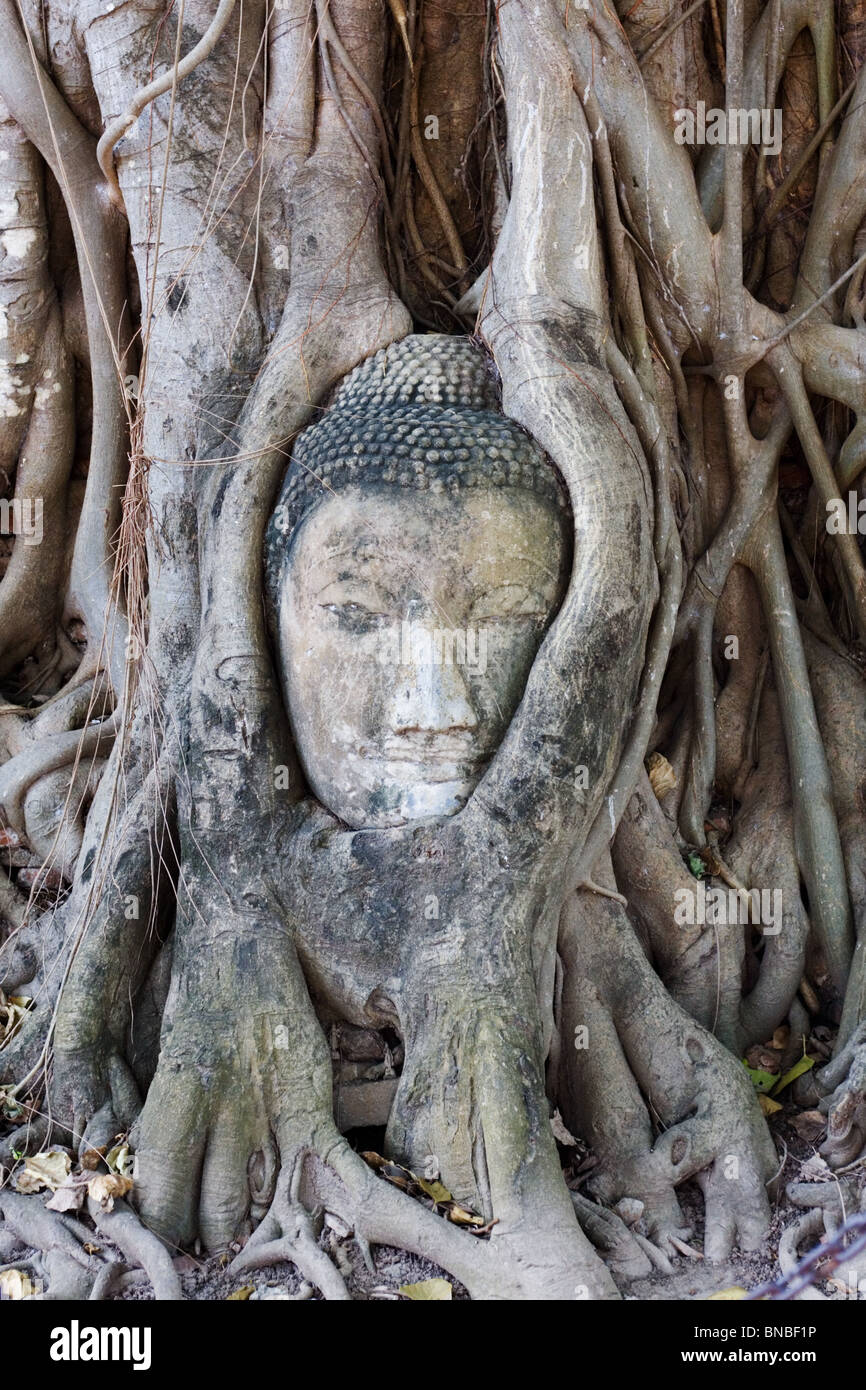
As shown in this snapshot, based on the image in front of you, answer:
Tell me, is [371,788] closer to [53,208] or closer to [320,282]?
[320,282]

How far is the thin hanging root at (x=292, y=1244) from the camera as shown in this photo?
2650 millimetres

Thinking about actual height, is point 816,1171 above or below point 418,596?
below

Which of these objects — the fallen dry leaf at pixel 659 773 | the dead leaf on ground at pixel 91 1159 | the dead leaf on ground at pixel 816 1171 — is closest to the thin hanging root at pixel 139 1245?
the dead leaf on ground at pixel 91 1159

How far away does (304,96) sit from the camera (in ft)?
11.9

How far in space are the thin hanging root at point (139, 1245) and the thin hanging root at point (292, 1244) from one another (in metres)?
0.16

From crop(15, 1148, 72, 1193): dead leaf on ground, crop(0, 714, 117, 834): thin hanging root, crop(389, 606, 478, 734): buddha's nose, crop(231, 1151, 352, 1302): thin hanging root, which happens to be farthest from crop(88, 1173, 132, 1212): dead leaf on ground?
crop(0, 714, 117, 834): thin hanging root

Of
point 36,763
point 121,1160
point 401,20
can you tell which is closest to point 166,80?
point 401,20

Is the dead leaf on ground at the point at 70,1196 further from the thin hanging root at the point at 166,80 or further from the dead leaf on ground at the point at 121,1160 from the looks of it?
the thin hanging root at the point at 166,80

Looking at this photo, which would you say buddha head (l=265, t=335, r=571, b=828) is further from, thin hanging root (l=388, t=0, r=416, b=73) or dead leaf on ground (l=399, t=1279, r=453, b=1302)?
thin hanging root (l=388, t=0, r=416, b=73)

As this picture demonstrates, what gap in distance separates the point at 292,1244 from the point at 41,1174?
621 millimetres

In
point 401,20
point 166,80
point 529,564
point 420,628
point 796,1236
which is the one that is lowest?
point 796,1236

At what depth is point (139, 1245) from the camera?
2.71m

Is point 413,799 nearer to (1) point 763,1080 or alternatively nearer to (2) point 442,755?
(2) point 442,755

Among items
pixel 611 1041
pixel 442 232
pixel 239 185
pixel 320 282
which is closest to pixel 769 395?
pixel 442 232
